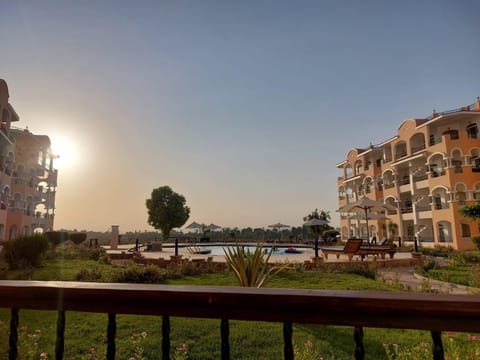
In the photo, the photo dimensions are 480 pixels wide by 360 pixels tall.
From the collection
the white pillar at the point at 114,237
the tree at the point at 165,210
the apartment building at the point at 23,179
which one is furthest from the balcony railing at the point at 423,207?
the apartment building at the point at 23,179

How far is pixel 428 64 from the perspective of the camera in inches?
399

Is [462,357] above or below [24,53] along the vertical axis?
below

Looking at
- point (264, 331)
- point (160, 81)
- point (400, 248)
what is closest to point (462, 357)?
point (264, 331)

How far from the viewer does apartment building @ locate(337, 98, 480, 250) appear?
20.6m

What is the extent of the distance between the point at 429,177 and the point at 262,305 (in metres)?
26.4

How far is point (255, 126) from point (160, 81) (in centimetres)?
551

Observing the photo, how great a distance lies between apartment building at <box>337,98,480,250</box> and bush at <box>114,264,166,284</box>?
12.9 meters

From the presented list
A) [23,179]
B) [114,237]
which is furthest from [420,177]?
[23,179]

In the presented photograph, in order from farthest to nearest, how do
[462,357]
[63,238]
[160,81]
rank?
[63,238] → [160,81] → [462,357]

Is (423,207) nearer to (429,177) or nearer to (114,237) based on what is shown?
(429,177)

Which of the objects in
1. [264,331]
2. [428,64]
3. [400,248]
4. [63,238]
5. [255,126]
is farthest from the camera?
[63,238]

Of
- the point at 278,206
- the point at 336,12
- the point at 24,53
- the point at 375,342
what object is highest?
the point at 336,12

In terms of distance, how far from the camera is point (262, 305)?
0.96m

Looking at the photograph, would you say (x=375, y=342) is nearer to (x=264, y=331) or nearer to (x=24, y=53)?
(x=264, y=331)
